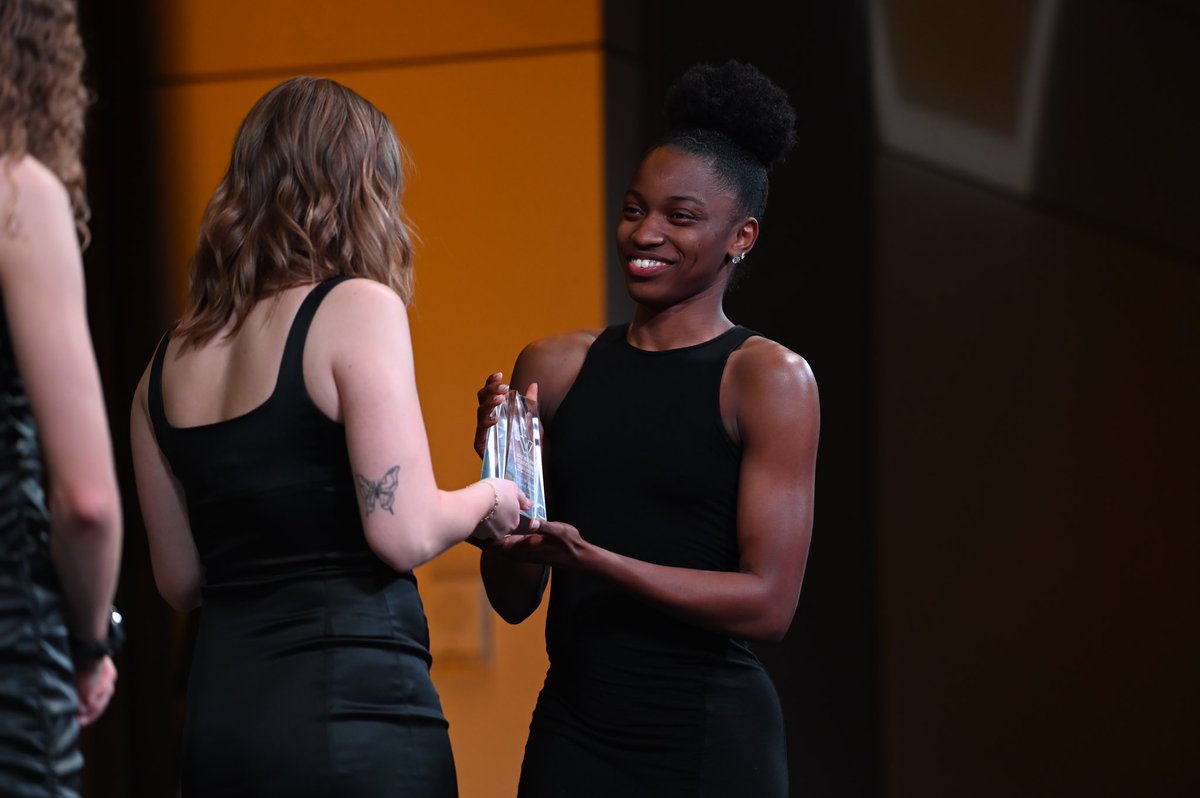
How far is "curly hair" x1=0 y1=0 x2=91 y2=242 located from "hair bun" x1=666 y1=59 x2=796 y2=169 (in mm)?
1121

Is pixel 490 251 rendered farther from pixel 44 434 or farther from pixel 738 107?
pixel 44 434

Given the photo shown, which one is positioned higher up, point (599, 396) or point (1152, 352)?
point (599, 396)

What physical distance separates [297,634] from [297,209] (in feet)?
1.72

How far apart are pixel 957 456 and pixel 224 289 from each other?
Answer: 266 cm

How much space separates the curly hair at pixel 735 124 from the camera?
2.33 meters

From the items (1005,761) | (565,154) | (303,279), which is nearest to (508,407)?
(303,279)

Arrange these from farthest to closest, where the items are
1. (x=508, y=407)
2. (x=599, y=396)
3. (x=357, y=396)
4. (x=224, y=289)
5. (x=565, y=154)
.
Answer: (x=565, y=154) → (x=599, y=396) → (x=508, y=407) → (x=224, y=289) → (x=357, y=396)

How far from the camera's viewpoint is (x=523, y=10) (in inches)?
151

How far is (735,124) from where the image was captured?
7.73 feet

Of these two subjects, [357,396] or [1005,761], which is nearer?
[357,396]

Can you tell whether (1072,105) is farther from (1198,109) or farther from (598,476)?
(598,476)

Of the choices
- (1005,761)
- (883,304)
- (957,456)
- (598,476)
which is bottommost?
(1005,761)

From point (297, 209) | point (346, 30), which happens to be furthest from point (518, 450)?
point (346, 30)

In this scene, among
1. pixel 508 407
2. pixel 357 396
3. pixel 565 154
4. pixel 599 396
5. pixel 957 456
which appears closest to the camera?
pixel 357 396
